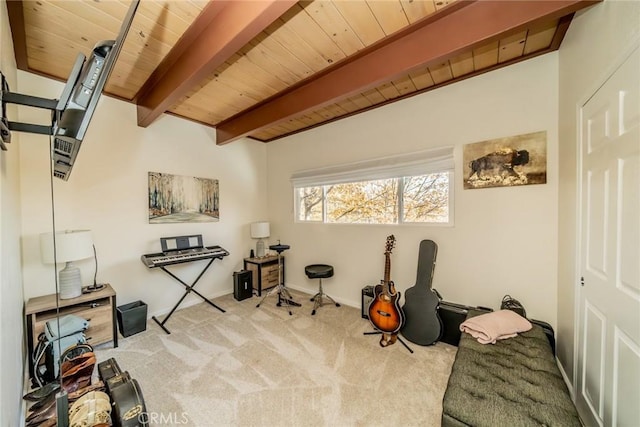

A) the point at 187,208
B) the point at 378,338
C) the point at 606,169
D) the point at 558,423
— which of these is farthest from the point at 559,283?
the point at 187,208

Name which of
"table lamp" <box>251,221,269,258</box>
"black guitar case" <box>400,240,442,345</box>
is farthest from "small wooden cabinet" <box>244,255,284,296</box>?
"black guitar case" <box>400,240,442,345</box>

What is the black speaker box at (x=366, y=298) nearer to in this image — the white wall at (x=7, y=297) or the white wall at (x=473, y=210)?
the white wall at (x=473, y=210)

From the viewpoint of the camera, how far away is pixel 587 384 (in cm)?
149

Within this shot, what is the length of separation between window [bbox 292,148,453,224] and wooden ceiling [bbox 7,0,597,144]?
0.88 m

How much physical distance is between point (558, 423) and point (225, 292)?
3.94 meters

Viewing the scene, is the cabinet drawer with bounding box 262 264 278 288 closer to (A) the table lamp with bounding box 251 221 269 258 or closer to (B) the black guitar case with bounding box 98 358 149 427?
(A) the table lamp with bounding box 251 221 269 258

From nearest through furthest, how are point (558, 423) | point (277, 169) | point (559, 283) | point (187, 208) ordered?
point (558, 423) → point (559, 283) → point (187, 208) → point (277, 169)

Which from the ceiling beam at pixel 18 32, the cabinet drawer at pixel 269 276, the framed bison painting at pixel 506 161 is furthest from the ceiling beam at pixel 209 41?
the cabinet drawer at pixel 269 276

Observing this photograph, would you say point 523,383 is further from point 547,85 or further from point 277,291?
point 277,291

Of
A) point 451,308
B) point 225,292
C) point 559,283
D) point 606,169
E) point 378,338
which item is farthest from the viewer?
point 225,292

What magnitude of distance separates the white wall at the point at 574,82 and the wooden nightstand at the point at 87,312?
158 inches

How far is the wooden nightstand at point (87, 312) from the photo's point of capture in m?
2.07

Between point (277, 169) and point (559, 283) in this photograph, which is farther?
point (277, 169)

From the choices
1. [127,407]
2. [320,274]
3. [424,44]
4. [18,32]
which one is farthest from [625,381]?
[18,32]
